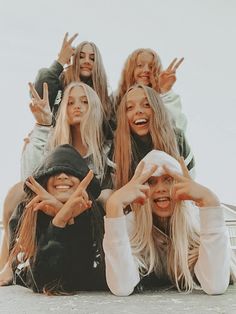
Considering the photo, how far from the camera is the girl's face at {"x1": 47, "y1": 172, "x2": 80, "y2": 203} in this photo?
0.73 meters

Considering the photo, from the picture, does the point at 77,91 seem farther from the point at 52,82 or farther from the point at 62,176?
the point at 62,176

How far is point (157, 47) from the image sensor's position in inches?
51.4

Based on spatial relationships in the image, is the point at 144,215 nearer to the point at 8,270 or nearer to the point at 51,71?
the point at 8,270

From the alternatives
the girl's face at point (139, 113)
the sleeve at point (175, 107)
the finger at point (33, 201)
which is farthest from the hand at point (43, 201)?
the sleeve at point (175, 107)

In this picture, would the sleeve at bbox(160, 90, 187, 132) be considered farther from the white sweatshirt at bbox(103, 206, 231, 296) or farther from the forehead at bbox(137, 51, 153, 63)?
the white sweatshirt at bbox(103, 206, 231, 296)

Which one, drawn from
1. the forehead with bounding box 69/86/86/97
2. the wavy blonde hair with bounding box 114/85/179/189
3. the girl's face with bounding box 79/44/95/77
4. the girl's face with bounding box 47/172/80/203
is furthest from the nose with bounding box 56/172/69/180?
the girl's face with bounding box 79/44/95/77

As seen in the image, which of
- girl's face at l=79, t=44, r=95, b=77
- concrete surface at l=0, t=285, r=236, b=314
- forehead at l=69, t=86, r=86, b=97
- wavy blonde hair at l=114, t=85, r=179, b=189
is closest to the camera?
concrete surface at l=0, t=285, r=236, b=314

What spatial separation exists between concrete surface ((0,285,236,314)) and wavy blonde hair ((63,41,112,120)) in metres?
0.42

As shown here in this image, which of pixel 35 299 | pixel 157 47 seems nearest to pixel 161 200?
pixel 35 299

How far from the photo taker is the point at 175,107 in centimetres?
91

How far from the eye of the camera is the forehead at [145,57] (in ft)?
3.21

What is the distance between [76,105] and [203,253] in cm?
40

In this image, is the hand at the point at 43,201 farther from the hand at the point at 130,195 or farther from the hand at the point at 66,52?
the hand at the point at 66,52

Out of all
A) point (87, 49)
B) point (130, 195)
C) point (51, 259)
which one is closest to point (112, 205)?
point (130, 195)
